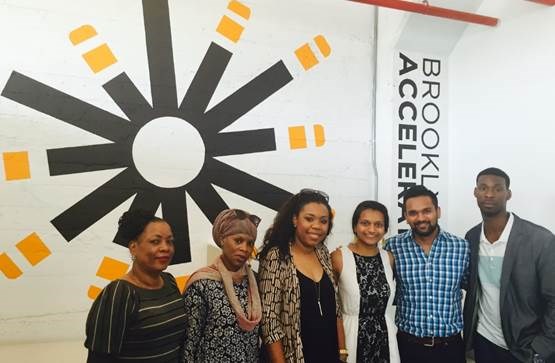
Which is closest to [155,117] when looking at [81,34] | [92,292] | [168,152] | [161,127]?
[161,127]

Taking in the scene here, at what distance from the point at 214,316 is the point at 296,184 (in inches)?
54.3

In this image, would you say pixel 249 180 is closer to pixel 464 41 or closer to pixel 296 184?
pixel 296 184

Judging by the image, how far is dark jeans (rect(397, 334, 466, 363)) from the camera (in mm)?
1808

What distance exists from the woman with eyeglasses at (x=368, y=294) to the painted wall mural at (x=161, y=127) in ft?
2.93

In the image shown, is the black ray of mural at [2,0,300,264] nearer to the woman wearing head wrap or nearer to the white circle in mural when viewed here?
the white circle in mural

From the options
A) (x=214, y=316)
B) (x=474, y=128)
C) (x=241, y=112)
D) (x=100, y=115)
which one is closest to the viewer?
(x=214, y=316)

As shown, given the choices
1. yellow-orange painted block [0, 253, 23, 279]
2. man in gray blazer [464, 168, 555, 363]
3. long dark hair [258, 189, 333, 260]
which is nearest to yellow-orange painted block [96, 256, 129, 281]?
yellow-orange painted block [0, 253, 23, 279]

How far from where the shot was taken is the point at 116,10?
7.87ft

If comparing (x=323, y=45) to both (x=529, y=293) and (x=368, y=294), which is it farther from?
(x=529, y=293)

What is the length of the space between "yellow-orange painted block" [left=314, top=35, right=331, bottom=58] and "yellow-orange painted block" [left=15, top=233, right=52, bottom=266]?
71.9 inches

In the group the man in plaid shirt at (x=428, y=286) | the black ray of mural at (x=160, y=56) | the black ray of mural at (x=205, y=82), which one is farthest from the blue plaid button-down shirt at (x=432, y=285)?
the black ray of mural at (x=160, y=56)

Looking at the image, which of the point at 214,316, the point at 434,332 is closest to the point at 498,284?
the point at 434,332

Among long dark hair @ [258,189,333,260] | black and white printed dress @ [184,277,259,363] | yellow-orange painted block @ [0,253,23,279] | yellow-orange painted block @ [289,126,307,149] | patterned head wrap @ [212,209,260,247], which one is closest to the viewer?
black and white printed dress @ [184,277,259,363]

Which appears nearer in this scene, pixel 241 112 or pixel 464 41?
pixel 241 112
